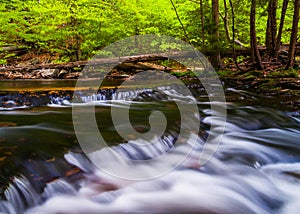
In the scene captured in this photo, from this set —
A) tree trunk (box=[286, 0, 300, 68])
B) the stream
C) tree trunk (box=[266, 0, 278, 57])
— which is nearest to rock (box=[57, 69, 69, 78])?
the stream

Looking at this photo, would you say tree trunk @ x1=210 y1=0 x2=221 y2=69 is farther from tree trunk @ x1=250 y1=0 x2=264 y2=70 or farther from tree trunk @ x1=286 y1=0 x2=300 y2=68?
tree trunk @ x1=286 y1=0 x2=300 y2=68

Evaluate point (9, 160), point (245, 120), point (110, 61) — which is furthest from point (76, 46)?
point (9, 160)

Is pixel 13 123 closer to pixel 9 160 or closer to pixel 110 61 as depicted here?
pixel 9 160

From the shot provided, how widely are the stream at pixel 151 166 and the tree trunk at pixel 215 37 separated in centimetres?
321

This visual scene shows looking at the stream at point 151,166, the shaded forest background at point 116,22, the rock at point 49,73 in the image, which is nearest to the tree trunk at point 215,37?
the shaded forest background at point 116,22

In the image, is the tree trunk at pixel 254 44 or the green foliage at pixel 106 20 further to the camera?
the green foliage at pixel 106 20

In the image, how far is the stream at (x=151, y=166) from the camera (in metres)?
2.66

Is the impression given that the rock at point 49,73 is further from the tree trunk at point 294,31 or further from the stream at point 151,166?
the tree trunk at point 294,31

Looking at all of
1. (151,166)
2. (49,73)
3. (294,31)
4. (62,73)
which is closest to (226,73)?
(294,31)

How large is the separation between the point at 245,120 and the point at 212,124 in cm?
67

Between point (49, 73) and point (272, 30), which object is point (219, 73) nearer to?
point (272, 30)

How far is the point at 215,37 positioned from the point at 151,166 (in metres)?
5.54

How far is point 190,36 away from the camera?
11555 mm

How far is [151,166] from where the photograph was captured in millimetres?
3445
